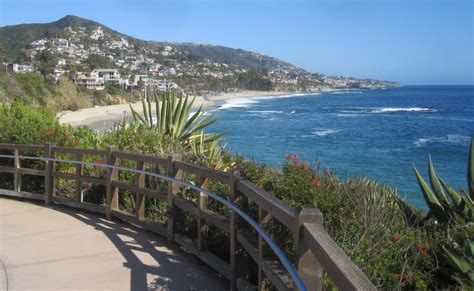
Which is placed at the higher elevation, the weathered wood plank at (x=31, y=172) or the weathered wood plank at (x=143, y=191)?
the weathered wood plank at (x=143, y=191)

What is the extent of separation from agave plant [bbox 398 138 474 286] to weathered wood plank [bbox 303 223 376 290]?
184 cm

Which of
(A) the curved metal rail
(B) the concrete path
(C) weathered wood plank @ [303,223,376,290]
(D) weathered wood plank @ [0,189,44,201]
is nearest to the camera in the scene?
(C) weathered wood plank @ [303,223,376,290]

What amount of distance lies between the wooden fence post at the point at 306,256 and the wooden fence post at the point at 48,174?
652 cm

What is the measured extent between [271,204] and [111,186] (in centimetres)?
443

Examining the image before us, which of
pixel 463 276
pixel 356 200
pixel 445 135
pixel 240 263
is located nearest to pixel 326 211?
pixel 356 200

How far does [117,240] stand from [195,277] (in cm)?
176

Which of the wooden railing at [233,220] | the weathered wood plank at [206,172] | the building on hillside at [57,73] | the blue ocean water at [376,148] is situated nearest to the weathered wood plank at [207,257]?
the wooden railing at [233,220]

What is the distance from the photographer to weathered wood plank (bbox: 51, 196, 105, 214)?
8.13 metres

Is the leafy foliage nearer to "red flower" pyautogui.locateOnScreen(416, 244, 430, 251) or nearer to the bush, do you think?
"red flower" pyautogui.locateOnScreen(416, 244, 430, 251)

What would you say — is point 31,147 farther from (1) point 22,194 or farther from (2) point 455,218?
(2) point 455,218

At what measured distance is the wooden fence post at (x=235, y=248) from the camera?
15.8 feet

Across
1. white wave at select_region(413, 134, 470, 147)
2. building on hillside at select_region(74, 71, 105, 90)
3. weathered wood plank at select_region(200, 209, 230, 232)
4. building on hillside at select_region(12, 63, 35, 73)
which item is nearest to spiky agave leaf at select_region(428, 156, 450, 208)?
weathered wood plank at select_region(200, 209, 230, 232)

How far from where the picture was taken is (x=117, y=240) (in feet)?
21.9

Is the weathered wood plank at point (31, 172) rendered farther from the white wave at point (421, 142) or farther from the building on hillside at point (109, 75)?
the building on hillside at point (109, 75)
